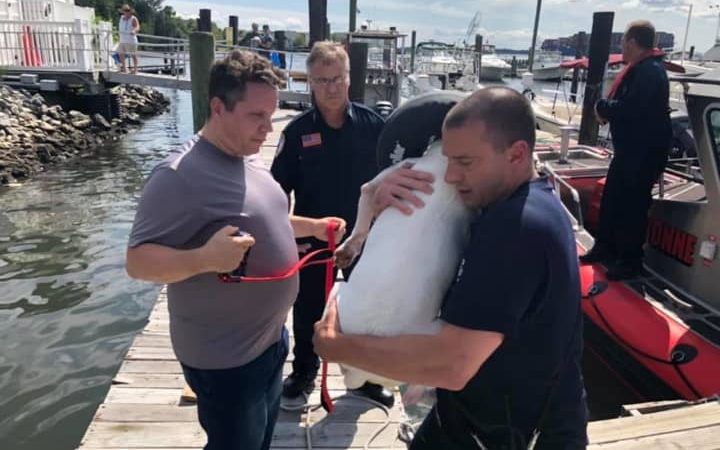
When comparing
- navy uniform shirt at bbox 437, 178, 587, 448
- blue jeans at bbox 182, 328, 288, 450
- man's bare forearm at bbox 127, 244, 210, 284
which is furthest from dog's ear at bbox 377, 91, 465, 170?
blue jeans at bbox 182, 328, 288, 450

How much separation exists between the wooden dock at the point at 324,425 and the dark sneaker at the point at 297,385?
0.06m

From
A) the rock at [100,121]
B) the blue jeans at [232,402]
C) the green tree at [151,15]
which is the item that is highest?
the green tree at [151,15]

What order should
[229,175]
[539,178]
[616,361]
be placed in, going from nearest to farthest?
[539,178] < [229,175] < [616,361]

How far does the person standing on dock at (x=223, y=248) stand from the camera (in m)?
1.84

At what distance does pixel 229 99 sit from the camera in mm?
2008

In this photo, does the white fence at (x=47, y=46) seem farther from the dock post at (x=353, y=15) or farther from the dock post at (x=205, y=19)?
the dock post at (x=353, y=15)

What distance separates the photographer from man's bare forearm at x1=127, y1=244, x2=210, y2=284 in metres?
1.80

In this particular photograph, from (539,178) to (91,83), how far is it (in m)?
18.5

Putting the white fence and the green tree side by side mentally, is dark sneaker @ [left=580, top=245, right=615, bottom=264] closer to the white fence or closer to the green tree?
the white fence

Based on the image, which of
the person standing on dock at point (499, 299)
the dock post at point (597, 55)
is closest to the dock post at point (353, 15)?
the dock post at point (597, 55)

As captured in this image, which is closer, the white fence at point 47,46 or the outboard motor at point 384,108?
the outboard motor at point 384,108

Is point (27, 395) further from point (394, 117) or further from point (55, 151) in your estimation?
point (55, 151)

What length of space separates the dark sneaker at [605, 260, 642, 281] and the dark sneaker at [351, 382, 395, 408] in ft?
7.98

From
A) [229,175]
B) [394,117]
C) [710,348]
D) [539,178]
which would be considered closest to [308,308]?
[229,175]
